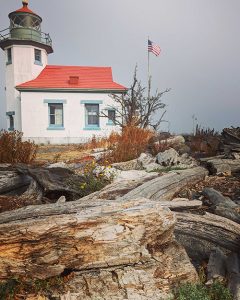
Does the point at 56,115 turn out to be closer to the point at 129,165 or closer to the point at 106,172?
the point at 129,165

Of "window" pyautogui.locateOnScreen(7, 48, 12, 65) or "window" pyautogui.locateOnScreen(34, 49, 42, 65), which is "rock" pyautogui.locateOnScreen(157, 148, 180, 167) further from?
"window" pyautogui.locateOnScreen(7, 48, 12, 65)

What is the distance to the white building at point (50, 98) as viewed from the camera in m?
19.7

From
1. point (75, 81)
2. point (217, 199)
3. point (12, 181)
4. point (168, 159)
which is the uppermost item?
point (75, 81)

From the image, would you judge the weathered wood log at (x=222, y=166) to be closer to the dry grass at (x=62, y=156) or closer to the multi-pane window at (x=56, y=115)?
the dry grass at (x=62, y=156)

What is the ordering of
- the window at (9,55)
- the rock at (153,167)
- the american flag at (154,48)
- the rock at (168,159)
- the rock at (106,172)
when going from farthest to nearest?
the window at (9,55)
the american flag at (154,48)
the rock at (168,159)
the rock at (153,167)
the rock at (106,172)

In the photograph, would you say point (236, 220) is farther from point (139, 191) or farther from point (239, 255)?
point (139, 191)

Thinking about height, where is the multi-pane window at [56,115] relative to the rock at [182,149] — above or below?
above

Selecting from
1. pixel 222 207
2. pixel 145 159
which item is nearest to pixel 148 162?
pixel 145 159

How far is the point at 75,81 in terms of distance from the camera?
2019cm

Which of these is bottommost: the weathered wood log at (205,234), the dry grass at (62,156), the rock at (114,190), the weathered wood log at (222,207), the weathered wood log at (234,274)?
the weathered wood log at (234,274)

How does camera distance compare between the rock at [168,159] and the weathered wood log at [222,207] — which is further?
the rock at [168,159]

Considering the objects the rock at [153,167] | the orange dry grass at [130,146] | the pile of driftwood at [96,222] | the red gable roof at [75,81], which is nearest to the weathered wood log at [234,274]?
the pile of driftwood at [96,222]

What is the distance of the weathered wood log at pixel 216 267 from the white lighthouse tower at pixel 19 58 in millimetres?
20360

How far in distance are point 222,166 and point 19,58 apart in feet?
66.0
